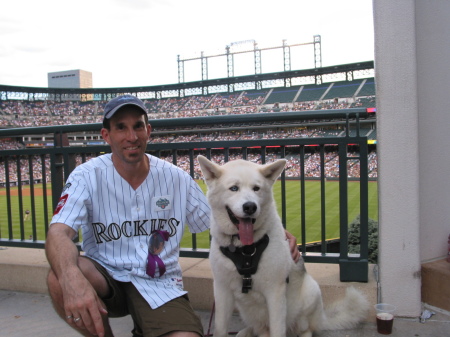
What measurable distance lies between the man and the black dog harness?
34cm

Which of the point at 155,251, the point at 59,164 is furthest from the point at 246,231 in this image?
the point at 59,164

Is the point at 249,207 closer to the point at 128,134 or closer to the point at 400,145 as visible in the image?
the point at 128,134

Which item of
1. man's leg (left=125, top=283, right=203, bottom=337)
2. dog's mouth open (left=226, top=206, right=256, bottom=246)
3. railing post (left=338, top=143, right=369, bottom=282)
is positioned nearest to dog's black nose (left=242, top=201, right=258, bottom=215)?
dog's mouth open (left=226, top=206, right=256, bottom=246)

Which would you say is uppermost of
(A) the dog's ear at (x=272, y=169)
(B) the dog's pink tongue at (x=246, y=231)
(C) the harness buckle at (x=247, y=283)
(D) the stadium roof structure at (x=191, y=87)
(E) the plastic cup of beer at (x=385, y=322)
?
(D) the stadium roof structure at (x=191, y=87)

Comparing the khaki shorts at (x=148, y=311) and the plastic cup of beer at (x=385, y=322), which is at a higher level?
the khaki shorts at (x=148, y=311)

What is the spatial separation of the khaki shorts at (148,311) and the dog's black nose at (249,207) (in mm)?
764

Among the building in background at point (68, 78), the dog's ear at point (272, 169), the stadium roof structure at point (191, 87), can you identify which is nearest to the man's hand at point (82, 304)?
the dog's ear at point (272, 169)

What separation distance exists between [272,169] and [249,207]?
0.36 metres

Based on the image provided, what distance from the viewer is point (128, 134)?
245 cm

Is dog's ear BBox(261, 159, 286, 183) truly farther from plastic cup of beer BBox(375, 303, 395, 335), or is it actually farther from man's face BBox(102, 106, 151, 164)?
plastic cup of beer BBox(375, 303, 395, 335)

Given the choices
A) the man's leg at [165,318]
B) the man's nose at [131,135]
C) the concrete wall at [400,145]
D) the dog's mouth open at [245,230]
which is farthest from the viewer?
the concrete wall at [400,145]

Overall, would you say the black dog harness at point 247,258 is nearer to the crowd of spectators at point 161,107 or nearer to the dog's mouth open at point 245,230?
the dog's mouth open at point 245,230

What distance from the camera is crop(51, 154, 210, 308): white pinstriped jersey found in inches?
94.8

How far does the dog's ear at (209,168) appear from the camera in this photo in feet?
7.83
